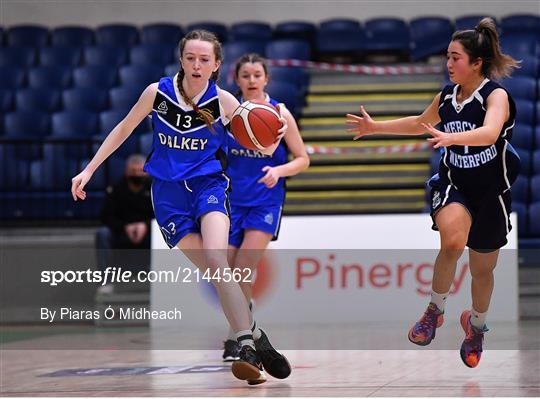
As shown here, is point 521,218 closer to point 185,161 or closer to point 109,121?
point 109,121

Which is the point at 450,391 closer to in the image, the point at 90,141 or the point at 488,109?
the point at 488,109

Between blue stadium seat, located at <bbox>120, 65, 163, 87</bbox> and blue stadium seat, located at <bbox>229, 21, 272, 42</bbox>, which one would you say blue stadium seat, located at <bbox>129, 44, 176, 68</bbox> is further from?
blue stadium seat, located at <bbox>229, 21, 272, 42</bbox>

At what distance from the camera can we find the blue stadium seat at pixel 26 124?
43.9 feet

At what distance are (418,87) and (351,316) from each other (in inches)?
172

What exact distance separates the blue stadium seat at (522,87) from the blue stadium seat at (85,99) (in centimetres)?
465

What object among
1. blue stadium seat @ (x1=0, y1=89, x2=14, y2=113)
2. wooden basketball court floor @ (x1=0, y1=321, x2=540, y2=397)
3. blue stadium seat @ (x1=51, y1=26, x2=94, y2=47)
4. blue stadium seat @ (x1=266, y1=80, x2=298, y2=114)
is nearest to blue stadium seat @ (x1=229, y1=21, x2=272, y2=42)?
blue stadium seat @ (x1=266, y1=80, x2=298, y2=114)

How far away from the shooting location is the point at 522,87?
1237 cm

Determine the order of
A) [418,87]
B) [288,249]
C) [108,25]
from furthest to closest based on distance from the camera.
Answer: [108,25] < [418,87] < [288,249]

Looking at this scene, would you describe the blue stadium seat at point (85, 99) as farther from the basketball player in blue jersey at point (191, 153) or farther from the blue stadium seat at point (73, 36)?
the basketball player in blue jersey at point (191, 153)

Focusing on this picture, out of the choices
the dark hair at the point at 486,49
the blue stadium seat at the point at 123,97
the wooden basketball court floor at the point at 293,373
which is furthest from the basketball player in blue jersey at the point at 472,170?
the blue stadium seat at the point at 123,97


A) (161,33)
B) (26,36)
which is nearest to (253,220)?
(161,33)

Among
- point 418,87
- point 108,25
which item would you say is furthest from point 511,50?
point 108,25

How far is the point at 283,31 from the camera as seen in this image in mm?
14656

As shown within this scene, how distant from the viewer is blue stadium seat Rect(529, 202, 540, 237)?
437 inches
